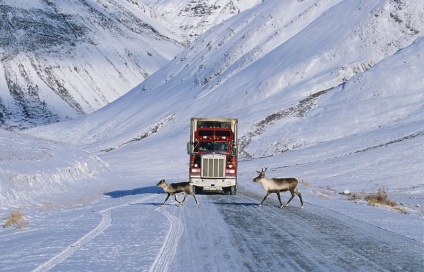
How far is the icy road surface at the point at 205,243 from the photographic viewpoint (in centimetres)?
1062

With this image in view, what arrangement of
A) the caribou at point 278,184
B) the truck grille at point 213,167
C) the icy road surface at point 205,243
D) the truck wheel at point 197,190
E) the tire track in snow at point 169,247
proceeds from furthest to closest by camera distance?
the truck wheel at point 197,190 < the truck grille at point 213,167 < the caribou at point 278,184 < the icy road surface at point 205,243 < the tire track in snow at point 169,247

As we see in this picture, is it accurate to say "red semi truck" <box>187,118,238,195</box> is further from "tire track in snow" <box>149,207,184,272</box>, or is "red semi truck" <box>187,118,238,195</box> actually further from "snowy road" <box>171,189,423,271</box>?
"tire track in snow" <box>149,207,184,272</box>

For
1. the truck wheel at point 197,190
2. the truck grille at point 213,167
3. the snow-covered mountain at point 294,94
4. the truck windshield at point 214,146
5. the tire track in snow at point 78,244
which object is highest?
the snow-covered mountain at point 294,94

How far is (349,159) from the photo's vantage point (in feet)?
200

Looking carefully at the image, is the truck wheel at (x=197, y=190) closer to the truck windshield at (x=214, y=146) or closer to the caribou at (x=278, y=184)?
the truck windshield at (x=214, y=146)

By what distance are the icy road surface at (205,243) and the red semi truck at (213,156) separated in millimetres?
8507

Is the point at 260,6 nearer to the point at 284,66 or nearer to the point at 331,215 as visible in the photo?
the point at 284,66

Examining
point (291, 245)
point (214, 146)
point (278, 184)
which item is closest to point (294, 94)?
point (214, 146)

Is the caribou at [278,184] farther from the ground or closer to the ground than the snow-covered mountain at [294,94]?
closer to the ground

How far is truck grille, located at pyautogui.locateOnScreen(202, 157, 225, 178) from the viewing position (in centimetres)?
2839

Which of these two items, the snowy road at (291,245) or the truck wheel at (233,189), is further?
the truck wheel at (233,189)

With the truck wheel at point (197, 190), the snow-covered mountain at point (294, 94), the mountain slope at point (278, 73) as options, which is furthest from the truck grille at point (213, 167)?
the mountain slope at point (278, 73)

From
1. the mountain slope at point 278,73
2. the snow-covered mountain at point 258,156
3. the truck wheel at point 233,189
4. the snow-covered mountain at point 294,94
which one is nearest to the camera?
the snow-covered mountain at point 258,156

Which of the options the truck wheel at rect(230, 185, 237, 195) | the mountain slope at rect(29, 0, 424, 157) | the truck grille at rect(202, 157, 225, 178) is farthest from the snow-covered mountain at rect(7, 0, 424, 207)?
the truck grille at rect(202, 157, 225, 178)
